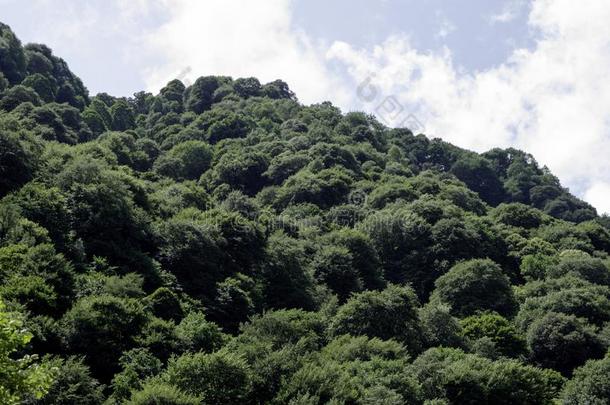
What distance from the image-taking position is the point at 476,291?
59.4 meters

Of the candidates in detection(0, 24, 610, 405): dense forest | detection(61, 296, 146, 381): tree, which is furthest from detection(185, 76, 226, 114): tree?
detection(61, 296, 146, 381): tree

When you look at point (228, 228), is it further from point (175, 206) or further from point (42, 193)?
point (42, 193)

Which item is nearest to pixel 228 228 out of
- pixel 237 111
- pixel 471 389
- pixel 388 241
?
pixel 388 241

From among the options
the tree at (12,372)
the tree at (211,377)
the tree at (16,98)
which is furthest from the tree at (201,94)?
the tree at (12,372)

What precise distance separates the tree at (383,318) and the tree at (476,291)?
1208cm

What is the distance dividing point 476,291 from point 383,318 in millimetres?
16650

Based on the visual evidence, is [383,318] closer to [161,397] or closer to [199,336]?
[199,336]

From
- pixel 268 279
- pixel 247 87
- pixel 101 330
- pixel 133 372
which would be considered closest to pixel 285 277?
pixel 268 279

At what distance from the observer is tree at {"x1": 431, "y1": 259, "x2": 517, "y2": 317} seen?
2313 inches

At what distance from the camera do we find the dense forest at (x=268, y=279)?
32125 millimetres

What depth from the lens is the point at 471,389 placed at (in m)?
36.3

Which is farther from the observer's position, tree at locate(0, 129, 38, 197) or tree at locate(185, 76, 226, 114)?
tree at locate(185, 76, 226, 114)

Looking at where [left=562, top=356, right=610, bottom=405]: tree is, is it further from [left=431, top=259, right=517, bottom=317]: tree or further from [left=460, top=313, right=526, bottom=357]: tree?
[left=431, top=259, right=517, bottom=317]: tree

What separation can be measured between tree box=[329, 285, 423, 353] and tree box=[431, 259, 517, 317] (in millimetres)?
12082
